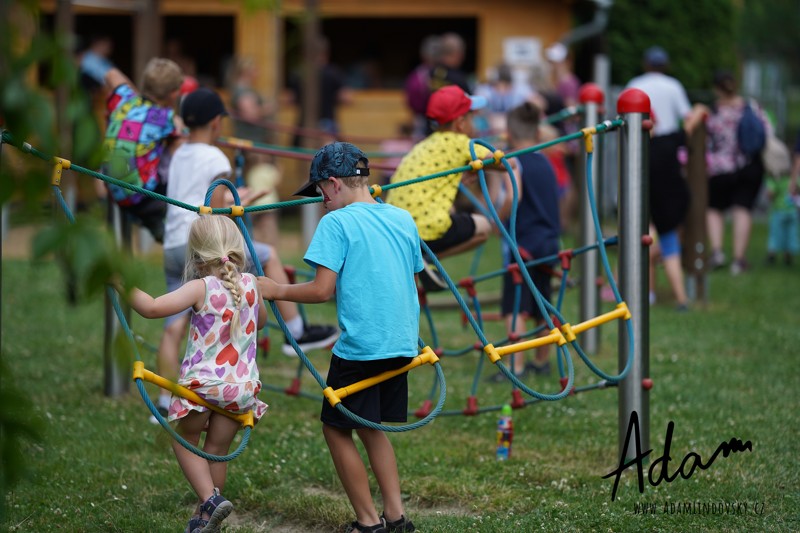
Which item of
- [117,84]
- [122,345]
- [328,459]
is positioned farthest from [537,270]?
[122,345]

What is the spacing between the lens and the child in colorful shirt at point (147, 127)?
5.88 metres

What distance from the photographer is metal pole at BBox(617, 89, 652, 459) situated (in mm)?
4922

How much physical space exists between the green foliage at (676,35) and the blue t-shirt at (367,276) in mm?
16169

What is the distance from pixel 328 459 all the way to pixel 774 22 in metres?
22.6

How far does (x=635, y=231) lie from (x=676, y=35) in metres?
15.7

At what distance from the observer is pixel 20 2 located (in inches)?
76.9

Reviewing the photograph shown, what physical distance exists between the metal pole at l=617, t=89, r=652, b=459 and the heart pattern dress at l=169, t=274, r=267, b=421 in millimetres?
1710

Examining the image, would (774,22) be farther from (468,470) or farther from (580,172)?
(468,470)

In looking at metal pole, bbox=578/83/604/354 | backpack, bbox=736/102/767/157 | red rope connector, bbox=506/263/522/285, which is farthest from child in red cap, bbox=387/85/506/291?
backpack, bbox=736/102/767/157

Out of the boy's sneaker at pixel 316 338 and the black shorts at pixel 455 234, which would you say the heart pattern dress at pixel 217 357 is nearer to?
the boy's sneaker at pixel 316 338

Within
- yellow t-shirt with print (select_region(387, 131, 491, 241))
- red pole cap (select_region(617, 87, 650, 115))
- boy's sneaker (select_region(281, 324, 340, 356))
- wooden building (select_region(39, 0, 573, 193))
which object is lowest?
boy's sneaker (select_region(281, 324, 340, 356))

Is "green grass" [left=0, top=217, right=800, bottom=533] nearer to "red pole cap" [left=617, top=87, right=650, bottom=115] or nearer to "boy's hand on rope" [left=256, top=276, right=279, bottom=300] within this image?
"boy's hand on rope" [left=256, top=276, right=279, bottom=300]

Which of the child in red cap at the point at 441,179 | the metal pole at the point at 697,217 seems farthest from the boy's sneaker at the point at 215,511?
the metal pole at the point at 697,217

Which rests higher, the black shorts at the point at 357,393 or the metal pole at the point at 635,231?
the metal pole at the point at 635,231
